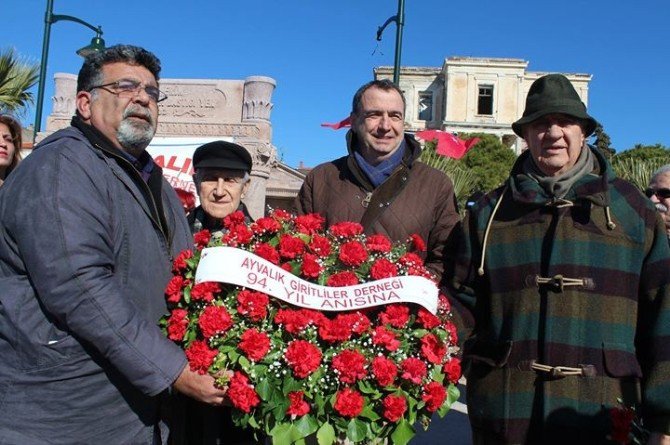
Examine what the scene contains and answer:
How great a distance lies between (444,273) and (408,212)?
39cm

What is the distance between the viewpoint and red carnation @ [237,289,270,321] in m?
2.22

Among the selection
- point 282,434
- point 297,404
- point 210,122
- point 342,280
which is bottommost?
point 282,434

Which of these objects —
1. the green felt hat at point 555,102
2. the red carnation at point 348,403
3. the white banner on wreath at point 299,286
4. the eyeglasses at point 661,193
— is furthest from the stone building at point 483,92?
the red carnation at point 348,403

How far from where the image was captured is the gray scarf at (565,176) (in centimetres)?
258

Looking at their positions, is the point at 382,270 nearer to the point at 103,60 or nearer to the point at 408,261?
the point at 408,261

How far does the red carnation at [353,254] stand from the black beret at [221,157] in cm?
128

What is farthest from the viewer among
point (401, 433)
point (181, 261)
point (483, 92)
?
point (483, 92)

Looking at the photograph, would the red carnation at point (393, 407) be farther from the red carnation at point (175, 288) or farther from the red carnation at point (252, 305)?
the red carnation at point (175, 288)

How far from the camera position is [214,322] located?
2195 mm

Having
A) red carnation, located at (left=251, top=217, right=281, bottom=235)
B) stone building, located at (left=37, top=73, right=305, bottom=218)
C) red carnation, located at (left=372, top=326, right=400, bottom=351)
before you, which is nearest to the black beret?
red carnation, located at (left=251, top=217, right=281, bottom=235)

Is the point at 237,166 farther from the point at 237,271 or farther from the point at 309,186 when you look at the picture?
the point at 237,271

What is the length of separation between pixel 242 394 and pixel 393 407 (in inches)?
21.4

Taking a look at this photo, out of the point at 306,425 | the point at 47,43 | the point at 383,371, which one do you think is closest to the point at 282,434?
the point at 306,425

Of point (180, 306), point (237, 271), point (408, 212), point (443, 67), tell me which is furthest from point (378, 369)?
point (443, 67)
